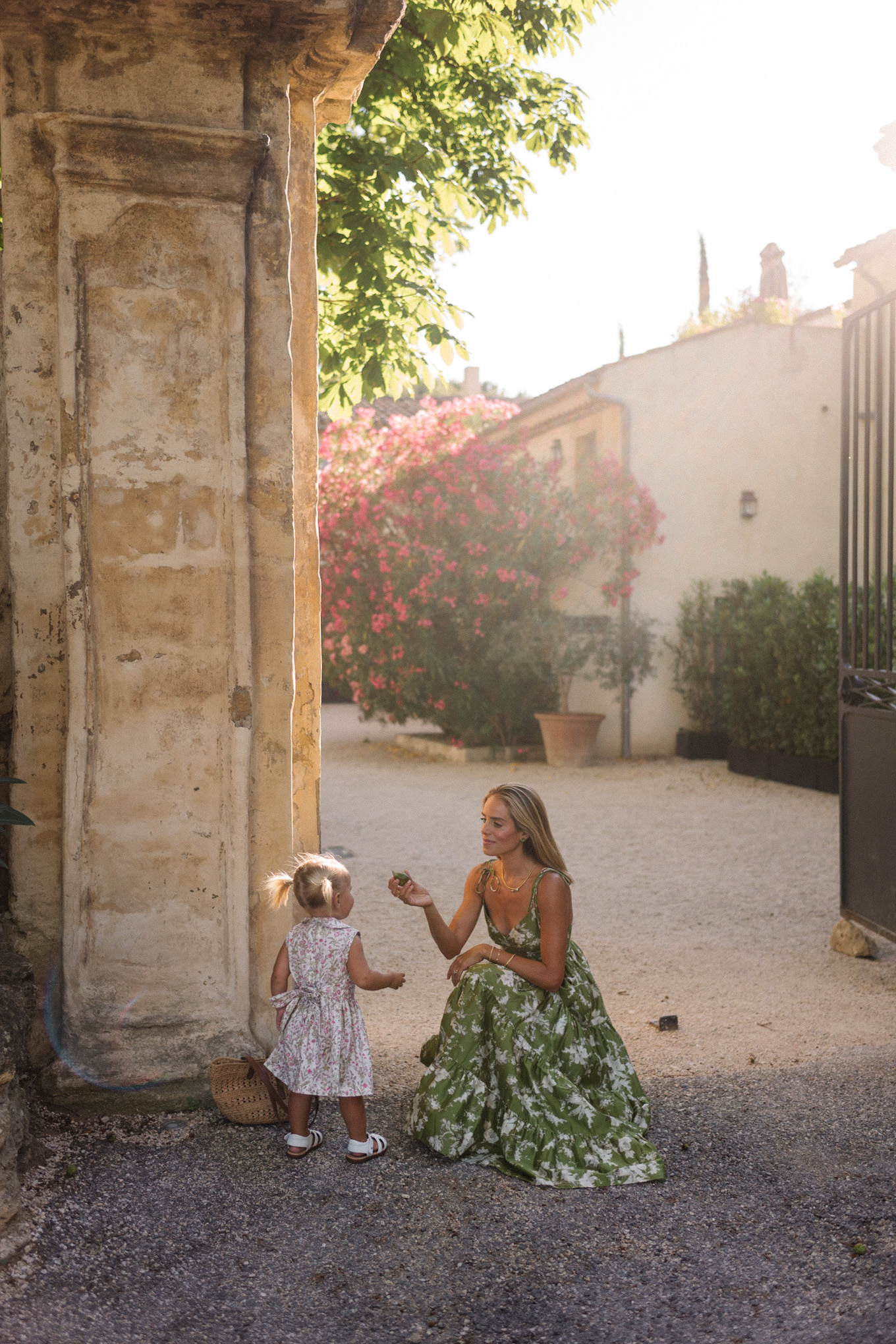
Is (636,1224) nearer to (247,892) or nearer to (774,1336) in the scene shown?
(774,1336)

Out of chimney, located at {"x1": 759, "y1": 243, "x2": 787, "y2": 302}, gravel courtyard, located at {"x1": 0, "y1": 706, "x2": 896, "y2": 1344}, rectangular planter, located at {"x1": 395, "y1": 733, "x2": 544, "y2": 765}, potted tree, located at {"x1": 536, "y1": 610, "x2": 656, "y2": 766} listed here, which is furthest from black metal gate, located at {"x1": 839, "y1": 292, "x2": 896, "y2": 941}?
chimney, located at {"x1": 759, "y1": 243, "x2": 787, "y2": 302}

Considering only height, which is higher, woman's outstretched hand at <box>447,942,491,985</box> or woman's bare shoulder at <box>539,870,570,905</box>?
woman's bare shoulder at <box>539,870,570,905</box>

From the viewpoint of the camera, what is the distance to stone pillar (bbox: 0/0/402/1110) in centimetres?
312

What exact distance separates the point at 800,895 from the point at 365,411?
33.3ft

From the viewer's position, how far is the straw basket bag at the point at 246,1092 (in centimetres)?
309

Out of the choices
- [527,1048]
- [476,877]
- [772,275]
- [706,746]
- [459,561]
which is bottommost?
[706,746]

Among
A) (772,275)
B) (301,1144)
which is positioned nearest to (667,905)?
(301,1144)

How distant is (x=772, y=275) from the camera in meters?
24.9

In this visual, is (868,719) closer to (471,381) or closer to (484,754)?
(484,754)

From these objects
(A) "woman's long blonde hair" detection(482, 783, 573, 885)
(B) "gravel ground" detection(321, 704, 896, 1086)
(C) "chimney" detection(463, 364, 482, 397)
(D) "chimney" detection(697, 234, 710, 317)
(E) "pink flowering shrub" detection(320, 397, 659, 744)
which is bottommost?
(B) "gravel ground" detection(321, 704, 896, 1086)

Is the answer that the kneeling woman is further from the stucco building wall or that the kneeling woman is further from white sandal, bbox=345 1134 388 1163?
the stucco building wall

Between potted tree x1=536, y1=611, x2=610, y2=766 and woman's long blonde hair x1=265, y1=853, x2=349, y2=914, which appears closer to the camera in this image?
woman's long blonde hair x1=265, y1=853, x2=349, y2=914

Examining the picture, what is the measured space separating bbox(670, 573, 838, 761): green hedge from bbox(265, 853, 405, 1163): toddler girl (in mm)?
8267

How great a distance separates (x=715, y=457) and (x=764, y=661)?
3.55m
